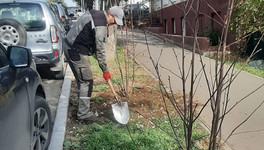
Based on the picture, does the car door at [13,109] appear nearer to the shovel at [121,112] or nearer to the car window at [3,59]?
the car window at [3,59]

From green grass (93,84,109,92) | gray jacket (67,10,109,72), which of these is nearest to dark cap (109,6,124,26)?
gray jacket (67,10,109,72)

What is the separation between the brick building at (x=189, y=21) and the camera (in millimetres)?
12211

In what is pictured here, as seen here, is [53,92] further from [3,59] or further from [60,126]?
[3,59]

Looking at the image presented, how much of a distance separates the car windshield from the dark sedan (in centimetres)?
385

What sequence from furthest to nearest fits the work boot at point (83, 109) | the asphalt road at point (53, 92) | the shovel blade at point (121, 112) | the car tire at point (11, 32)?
the car tire at point (11, 32), the asphalt road at point (53, 92), the work boot at point (83, 109), the shovel blade at point (121, 112)

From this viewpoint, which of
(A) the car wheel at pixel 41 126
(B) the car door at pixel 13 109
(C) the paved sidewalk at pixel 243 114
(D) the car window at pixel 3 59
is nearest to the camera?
(B) the car door at pixel 13 109

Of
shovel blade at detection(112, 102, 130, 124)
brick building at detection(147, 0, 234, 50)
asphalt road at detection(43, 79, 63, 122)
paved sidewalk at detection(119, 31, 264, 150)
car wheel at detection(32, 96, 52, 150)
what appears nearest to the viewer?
car wheel at detection(32, 96, 52, 150)

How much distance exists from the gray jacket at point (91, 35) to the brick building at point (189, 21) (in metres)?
2.01

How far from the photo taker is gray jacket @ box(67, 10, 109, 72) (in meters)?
4.48

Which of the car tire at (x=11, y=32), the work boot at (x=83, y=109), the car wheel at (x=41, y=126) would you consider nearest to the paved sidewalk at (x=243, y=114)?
the work boot at (x=83, y=109)

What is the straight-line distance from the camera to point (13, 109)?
2.72m

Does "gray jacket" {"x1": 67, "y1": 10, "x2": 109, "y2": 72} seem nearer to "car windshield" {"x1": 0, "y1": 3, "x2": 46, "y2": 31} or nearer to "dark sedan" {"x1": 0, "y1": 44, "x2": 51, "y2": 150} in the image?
"dark sedan" {"x1": 0, "y1": 44, "x2": 51, "y2": 150}

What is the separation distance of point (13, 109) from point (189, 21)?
24.9 ft

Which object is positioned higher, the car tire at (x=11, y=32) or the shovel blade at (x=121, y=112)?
the car tire at (x=11, y=32)
